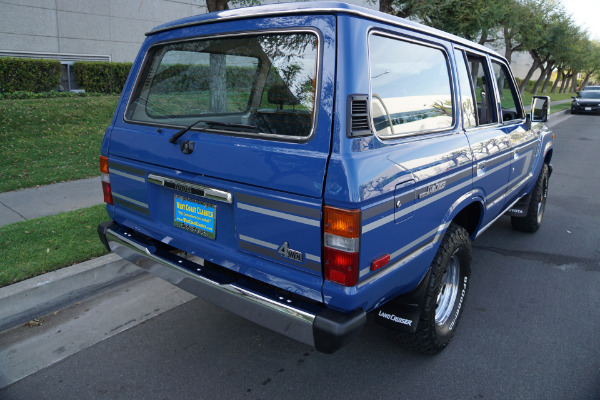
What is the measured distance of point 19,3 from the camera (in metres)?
13.7

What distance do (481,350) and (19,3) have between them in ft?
52.0

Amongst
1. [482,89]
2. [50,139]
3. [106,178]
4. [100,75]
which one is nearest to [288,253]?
[106,178]

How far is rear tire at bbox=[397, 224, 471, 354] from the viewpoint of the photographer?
283cm

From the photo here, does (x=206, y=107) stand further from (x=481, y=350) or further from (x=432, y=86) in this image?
(x=481, y=350)

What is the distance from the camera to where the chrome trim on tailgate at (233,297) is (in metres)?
2.23

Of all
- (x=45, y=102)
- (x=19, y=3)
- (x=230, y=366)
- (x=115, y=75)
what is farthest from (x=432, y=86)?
(x=19, y=3)

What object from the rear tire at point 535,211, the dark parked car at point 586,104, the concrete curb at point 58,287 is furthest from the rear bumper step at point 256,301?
the dark parked car at point 586,104

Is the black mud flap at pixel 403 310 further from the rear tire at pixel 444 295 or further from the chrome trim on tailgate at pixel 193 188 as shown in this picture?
the chrome trim on tailgate at pixel 193 188

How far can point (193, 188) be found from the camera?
2639mm

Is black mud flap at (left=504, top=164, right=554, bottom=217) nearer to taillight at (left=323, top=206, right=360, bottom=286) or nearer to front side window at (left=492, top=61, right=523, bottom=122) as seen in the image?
front side window at (left=492, top=61, right=523, bottom=122)

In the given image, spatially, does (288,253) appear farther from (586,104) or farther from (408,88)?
(586,104)

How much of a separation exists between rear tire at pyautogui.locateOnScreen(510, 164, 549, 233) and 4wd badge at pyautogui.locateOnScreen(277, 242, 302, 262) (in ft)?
12.8

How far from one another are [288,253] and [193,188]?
73 cm

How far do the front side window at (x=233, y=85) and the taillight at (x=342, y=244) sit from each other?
463 mm
